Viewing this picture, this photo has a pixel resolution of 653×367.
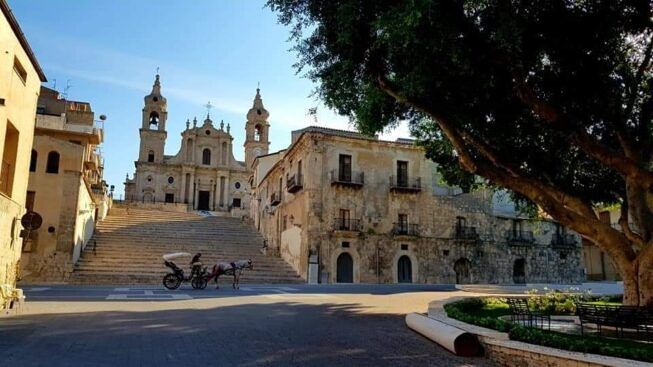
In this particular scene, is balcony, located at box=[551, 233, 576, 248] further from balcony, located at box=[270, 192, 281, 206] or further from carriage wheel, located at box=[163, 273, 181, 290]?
carriage wheel, located at box=[163, 273, 181, 290]

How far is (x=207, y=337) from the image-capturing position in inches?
320

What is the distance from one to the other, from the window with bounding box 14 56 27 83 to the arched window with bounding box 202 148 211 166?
172 ft

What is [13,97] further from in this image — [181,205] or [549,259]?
[181,205]

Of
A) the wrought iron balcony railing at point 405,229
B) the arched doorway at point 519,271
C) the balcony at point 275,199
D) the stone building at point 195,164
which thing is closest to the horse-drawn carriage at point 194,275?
the wrought iron balcony railing at point 405,229

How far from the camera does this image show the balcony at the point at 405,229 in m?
31.0

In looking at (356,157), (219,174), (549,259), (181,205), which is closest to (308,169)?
(356,157)

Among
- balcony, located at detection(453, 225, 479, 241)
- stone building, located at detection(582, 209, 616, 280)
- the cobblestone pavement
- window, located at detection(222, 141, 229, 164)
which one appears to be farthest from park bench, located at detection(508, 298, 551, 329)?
window, located at detection(222, 141, 229, 164)

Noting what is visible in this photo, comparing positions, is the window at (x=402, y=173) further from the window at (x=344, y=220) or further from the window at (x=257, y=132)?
the window at (x=257, y=132)

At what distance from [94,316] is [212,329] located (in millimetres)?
2994

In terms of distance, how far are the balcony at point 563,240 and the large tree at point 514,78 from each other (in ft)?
80.6

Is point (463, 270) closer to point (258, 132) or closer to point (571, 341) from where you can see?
point (571, 341)

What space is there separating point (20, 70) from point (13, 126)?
1.32m

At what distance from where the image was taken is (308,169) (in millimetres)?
30281

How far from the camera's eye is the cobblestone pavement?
657cm
